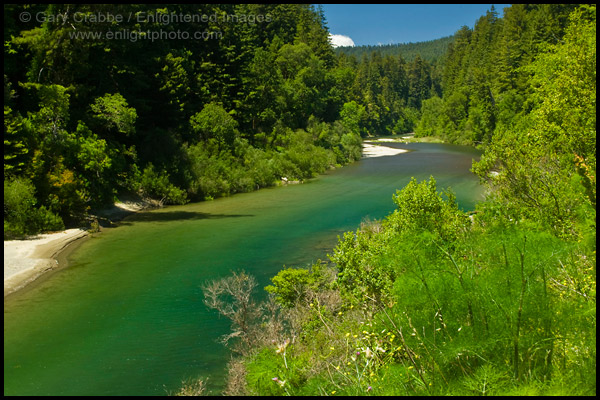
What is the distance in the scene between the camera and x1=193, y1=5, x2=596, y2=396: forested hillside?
16.9 feet

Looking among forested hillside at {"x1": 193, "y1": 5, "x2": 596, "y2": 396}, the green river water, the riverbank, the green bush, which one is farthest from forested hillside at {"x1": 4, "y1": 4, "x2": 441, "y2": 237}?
forested hillside at {"x1": 193, "y1": 5, "x2": 596, "y2": 396}

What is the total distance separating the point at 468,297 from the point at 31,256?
1955 cm

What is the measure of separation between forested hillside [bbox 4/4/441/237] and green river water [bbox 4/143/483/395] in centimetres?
327

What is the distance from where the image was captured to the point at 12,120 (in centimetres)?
2230

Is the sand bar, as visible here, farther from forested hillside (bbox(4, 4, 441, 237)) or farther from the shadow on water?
the shadow on water

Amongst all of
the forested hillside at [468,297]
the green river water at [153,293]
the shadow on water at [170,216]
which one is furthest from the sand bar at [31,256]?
the forested hillside at [468,297]

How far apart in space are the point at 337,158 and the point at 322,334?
1968 inches

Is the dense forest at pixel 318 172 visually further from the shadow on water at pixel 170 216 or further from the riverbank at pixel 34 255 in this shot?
the shadow on water at pixel 170 216

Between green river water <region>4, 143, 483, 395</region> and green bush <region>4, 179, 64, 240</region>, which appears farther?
green bush <region>4, 179, 64, 240</region>

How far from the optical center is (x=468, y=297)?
5.46 meters

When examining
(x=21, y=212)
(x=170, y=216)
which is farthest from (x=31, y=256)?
(x=170, y=216)

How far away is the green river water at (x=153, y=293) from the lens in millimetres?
11273

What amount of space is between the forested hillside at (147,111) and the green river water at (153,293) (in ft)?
10.7

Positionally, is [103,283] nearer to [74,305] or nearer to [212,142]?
[74,305]
